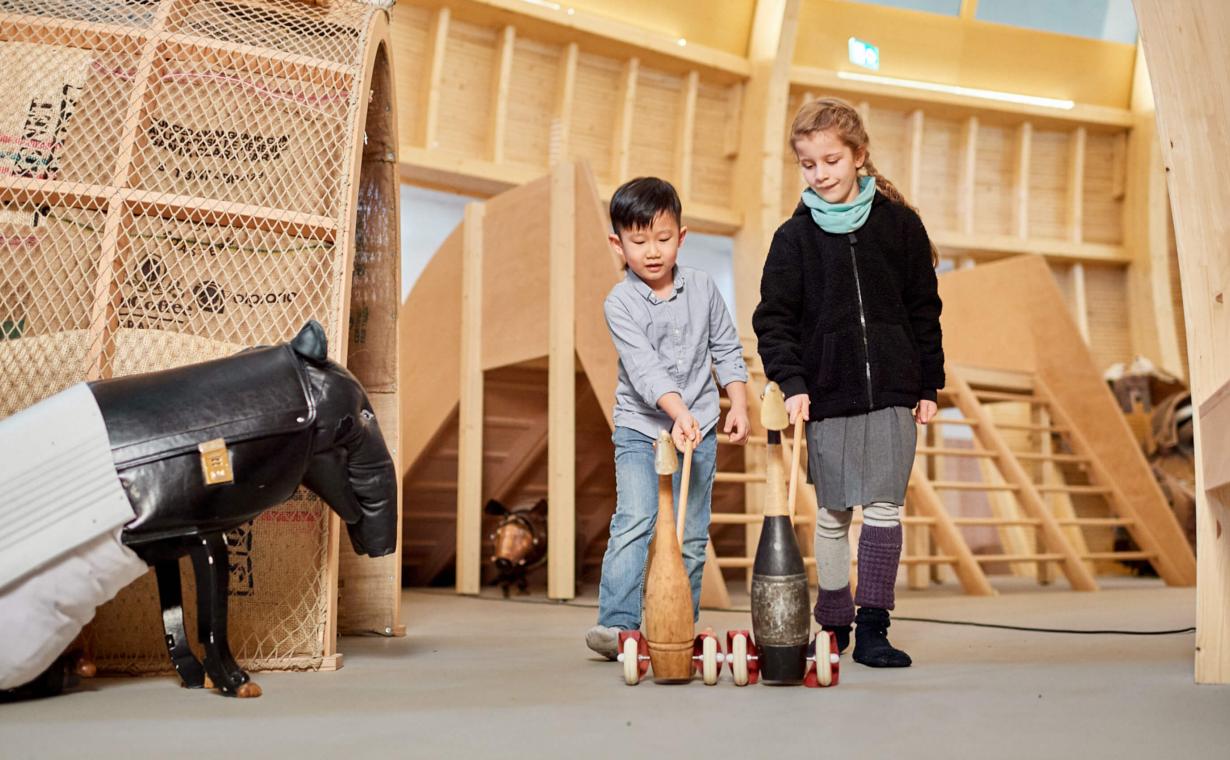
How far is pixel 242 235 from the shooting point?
2270 mm

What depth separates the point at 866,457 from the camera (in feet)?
7.14

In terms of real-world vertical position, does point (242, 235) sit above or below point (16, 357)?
above

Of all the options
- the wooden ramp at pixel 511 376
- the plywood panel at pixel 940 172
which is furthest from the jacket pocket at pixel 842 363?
the plywood panel at pixel 940 172

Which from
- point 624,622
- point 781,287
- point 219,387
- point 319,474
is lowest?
point 624,622

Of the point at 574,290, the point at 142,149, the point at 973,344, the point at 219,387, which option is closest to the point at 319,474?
the point at 219,387

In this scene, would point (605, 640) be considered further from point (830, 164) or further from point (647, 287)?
point (830, 164)

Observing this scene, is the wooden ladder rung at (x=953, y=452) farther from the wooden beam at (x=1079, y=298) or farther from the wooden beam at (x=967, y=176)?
the wooden beam at (x=1079, y=298)

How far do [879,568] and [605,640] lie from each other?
605 millimetres

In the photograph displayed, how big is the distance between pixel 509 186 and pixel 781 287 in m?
4.32

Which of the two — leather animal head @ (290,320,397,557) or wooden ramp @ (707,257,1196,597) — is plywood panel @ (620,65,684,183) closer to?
wooden ramp @ (707,257,1196,597)

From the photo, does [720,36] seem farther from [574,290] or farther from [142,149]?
[142,149]

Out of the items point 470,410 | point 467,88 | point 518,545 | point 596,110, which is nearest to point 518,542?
point 518,545

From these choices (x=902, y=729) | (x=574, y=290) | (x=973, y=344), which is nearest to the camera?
(x=902, y=729)

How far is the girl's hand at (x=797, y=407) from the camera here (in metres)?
2.17
